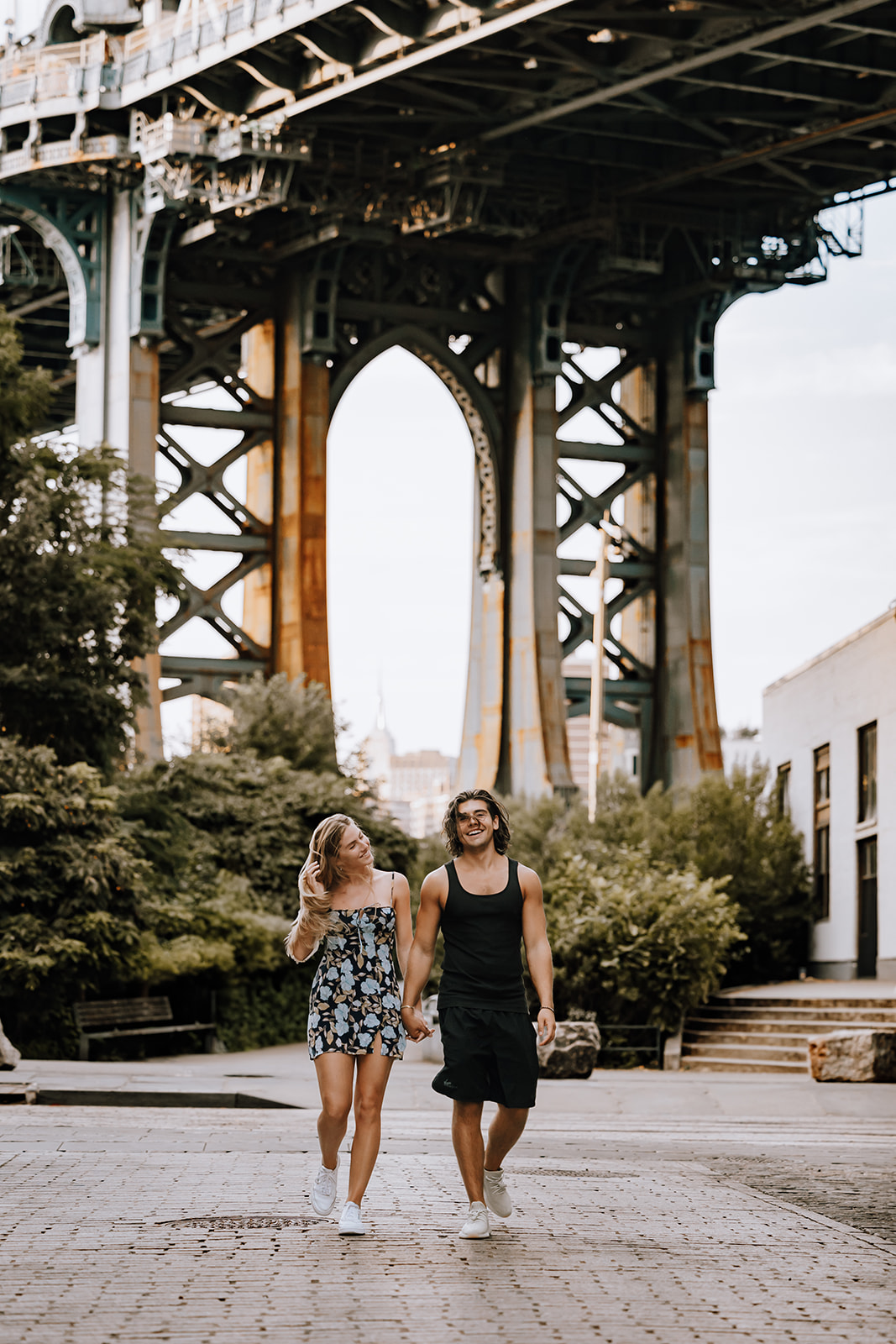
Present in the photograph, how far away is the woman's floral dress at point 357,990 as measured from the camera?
9.45 meters

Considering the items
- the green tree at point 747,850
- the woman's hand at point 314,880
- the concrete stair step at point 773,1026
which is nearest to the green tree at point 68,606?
the concrete stair step at point 773,1026

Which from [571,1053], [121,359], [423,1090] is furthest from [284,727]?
[423,1090]

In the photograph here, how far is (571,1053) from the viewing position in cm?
2455

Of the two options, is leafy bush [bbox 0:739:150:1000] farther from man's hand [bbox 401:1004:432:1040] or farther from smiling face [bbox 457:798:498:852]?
smiling face [bbox 457:798:498:852]

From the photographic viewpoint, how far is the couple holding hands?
9.28 meters

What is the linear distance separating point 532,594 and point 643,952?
21.7 meters

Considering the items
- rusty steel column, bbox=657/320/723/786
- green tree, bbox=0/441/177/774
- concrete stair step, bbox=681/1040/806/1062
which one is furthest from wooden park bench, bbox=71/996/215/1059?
rusty steel column, bbox=657/320/723/786

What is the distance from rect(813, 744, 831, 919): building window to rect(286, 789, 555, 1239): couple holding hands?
33.6 meters

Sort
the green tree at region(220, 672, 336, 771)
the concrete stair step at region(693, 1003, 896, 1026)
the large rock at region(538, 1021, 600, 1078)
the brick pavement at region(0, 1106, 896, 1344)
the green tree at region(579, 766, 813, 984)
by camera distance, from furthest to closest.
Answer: the green tree at region(220, 672, 336, 771) < the green tree at region(579, 766, 813, 984) < the concrete stair step at region(693, 1003, 896, 1026) < the large rock at region(538, 1021, 600, 1078) < the brick pavement at region(0, 1106, 896, 1344)

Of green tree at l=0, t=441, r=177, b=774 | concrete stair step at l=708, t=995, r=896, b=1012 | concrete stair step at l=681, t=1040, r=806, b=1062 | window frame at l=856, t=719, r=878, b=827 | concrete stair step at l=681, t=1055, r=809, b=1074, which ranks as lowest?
concrete stair step at l=681, t=1055, r=809, b=1074

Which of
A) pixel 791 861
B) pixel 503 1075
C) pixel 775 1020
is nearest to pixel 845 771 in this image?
pixel 791 861

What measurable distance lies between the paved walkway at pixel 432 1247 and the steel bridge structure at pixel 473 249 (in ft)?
92.7

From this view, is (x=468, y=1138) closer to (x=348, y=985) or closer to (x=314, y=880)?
(x=348, y=985)

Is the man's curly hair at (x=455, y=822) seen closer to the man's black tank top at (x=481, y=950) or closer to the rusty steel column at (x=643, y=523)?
the man's black tank top at (x=481, y=950)
